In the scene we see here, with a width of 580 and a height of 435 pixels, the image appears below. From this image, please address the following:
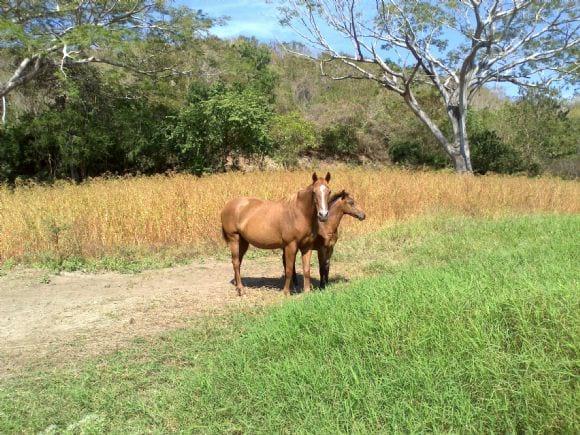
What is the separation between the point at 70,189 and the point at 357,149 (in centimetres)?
2081

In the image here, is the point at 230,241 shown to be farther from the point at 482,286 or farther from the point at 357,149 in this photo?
the point at 357,149

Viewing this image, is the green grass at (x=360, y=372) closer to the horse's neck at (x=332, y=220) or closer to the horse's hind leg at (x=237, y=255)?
the horse's neck at (x=332, y=220)

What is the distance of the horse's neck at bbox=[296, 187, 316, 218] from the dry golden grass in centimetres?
373

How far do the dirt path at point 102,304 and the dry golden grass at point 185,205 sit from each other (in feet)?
3.60

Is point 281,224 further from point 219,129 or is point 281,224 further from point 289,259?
point 219,129

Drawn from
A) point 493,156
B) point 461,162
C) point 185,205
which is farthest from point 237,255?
point 493,156

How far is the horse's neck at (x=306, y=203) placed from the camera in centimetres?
596

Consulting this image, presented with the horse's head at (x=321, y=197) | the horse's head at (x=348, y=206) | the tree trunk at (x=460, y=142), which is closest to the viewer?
the horse's head at (x=321, y=197)

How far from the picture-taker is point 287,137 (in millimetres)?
20781

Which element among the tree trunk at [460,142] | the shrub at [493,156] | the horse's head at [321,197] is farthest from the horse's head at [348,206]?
the shrub at [493,156]

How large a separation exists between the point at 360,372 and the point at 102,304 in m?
4.25

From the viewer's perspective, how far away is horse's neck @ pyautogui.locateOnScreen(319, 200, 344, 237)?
627 centimetres

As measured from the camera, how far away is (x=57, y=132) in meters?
16.9

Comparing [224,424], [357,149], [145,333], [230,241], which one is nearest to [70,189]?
[230,241]
